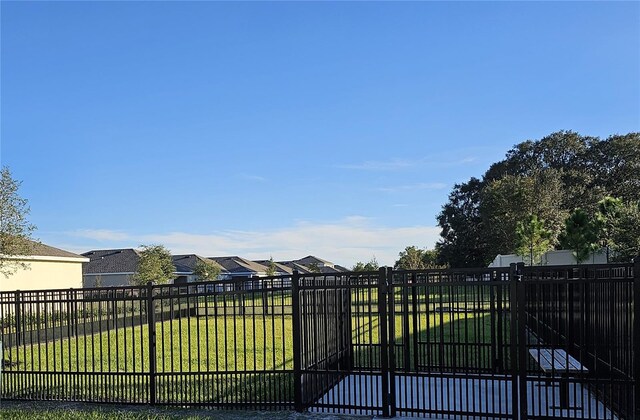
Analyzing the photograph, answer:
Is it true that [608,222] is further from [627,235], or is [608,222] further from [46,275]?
[46,275]

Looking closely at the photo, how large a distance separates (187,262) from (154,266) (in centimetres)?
2105

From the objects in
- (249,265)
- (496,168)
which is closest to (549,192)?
(496,168)

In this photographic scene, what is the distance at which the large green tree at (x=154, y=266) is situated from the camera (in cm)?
3428

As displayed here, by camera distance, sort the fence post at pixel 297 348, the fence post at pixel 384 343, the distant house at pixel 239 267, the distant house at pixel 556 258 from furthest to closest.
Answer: the distant house at pixel 239 267 → the distant house at pixel 556 258 → the fence post at pixel 297 348 → the fence post at pixel 384 343

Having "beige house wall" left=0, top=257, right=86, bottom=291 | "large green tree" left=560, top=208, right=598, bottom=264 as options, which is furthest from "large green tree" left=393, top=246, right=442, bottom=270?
"beige house wall" left=0, top=257, right=86, bottom=291

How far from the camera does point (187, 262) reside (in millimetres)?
55531

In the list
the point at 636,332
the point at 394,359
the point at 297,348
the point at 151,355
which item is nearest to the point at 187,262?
the point at 151,355

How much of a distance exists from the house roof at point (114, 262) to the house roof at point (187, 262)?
465cm

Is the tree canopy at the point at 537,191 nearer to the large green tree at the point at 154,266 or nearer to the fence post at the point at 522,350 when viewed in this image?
the large green tree at the point at 154,266

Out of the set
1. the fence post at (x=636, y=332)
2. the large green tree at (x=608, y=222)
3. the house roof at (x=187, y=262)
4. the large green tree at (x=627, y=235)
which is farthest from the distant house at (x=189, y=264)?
the fence post at (x=636, y=332)

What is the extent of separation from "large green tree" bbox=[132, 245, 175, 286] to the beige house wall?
16.1 ft

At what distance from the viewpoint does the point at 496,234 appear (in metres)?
42.4

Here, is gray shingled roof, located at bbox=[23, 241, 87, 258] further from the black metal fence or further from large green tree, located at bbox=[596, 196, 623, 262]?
large green tree, located at bbox=[596, 196, 623, 262]

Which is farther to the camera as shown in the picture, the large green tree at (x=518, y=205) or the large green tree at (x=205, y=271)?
the large green tree at (x=205, y=271)
